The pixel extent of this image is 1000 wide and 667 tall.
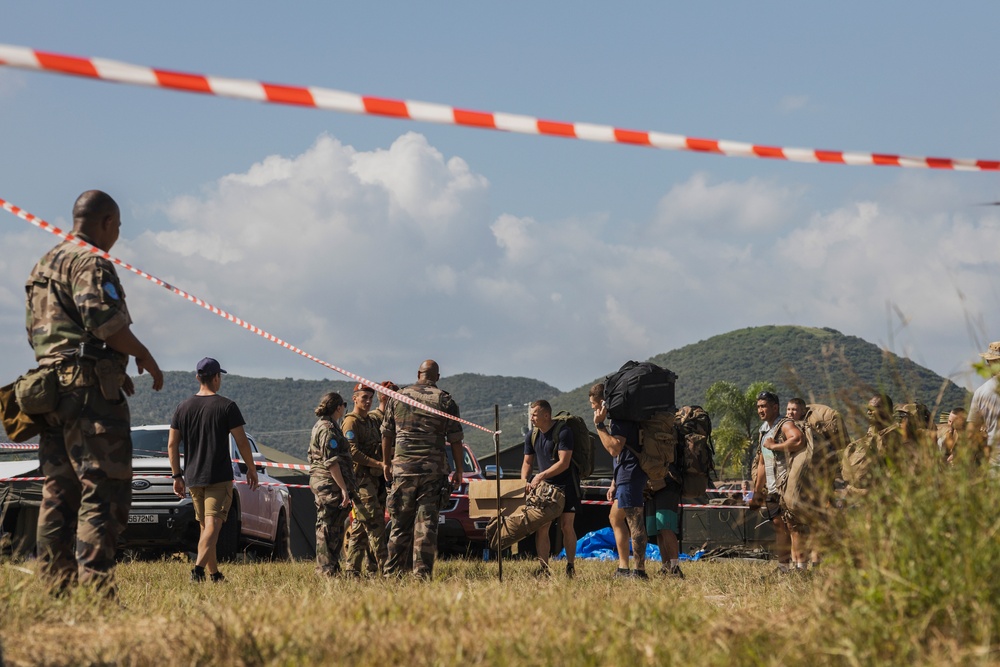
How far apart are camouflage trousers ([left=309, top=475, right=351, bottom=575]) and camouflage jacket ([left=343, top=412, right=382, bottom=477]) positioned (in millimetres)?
660

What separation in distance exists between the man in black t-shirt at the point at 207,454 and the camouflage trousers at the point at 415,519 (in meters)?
1.22

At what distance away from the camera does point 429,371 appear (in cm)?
948

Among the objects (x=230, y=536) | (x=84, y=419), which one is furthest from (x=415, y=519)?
(x=230, y=536)

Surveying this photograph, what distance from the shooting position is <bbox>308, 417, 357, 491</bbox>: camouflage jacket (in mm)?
9672

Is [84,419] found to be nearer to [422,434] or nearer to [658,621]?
[658,621]

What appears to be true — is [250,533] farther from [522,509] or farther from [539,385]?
[539,385]

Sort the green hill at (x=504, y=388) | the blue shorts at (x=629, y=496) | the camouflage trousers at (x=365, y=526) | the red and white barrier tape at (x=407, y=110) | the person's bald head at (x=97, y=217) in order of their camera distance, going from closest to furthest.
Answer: the red and white barrier tape at (x=407, y=110) < the person's bald head at (x=97, y=217) < the blue shorts at (x=629, y=496) < the camouflage trousers at (x=365, y=526) < the green hill at (x=504, y=388)

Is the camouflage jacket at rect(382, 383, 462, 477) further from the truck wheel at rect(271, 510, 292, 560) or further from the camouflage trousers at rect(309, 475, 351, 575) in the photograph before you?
the truck wheel at rect(271, 510, 292, 560)

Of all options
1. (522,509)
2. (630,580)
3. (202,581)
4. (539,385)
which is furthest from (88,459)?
(539,385)

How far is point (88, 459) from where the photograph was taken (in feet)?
19.2

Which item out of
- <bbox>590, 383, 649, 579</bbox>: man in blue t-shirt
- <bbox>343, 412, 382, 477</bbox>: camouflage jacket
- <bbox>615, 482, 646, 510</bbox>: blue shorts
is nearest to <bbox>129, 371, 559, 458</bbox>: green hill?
<bbox>343, 412, 382, 477</bbox>: camouflage jacket

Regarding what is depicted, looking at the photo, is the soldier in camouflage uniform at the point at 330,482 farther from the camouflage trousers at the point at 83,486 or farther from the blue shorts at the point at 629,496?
the camouflage trousers at the point at 83,486

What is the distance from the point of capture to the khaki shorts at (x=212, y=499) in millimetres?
9516

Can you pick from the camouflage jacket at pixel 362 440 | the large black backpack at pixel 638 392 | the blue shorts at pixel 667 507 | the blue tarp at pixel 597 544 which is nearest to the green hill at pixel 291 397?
the blue tarp at pixel 597 544
